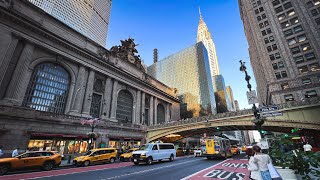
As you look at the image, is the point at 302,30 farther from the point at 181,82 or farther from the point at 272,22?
the point at 181,82

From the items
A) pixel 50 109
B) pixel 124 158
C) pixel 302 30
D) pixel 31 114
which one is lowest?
pixel 124 158

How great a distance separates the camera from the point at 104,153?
18766 millimetres

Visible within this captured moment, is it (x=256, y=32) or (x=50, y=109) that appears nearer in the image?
(x=50, y=109)

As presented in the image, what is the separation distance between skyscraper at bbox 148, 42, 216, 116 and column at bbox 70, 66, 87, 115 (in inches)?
2334

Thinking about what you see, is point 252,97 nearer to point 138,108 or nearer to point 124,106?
point 124,106

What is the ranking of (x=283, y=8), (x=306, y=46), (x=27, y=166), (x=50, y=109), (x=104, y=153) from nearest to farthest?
(x=27, y=166), (x=104, y=153), (x=50, y=109), (x=306, y=46), (x=283, y=8)

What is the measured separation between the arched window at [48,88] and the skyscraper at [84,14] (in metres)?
34.7

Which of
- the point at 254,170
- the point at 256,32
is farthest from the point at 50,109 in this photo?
the point at 256,32

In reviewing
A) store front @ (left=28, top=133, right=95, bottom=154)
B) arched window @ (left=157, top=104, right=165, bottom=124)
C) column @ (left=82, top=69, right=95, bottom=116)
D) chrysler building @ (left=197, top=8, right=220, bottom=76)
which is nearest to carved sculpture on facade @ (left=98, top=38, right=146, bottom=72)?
column @ (left=82, top=69, right=95, bottom=116)

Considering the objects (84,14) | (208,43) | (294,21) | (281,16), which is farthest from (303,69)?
(208,43)

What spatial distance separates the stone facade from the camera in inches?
857

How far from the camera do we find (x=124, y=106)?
42.8m

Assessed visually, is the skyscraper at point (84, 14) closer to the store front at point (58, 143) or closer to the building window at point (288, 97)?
the store front at point (58, 143)

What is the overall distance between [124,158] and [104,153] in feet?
11.2
